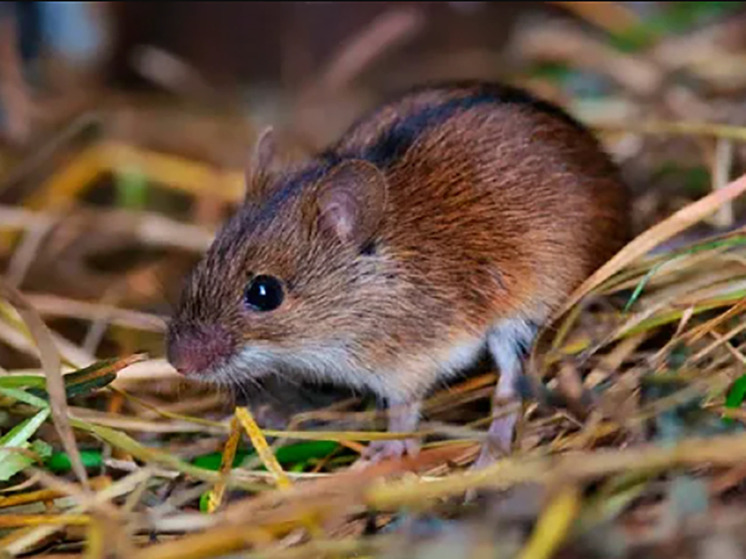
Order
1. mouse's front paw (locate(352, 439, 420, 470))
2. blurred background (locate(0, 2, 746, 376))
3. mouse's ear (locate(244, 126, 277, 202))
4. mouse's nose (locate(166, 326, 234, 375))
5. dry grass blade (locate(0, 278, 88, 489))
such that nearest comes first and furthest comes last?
dry grass blade (locate(0, 278, 88, 489)) < mouse's nose (locate(166, 326, 234, 375)) < mouse's front paw (locate(352, 439, 420, 470)) < mouse's ear (locate(244, 126, 277, 202)) < blurred background (locate(0, 2, 746, 376))

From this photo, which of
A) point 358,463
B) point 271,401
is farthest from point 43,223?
point 358,463

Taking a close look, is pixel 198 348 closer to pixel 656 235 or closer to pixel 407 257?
pixel 407 257

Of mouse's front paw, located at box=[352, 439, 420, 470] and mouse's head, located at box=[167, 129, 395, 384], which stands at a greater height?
mouse's head, located at box=[167, 129, 395, 384]

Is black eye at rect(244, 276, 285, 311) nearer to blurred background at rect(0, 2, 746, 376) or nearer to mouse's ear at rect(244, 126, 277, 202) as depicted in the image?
mouse's ear at rect(244, 126, 277, 202)

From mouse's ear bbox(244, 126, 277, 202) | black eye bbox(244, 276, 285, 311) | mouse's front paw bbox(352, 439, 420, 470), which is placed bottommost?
mouse's front paw bbox(352, 439, 420, 470)

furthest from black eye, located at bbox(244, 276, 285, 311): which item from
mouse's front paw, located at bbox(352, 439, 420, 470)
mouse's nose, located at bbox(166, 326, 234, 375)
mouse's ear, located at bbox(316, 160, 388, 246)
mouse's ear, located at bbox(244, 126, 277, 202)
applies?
mouse's front paw, located at bbox(352, 439, 420, 470)

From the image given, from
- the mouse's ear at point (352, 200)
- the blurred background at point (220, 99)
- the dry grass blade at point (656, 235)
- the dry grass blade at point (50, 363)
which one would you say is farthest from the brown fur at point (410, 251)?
the blurred background at point (220, 99)

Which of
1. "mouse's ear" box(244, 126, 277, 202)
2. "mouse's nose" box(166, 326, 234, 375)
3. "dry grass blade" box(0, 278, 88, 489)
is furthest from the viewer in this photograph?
"mouse's ear" box(244, 126, 277, 202)
